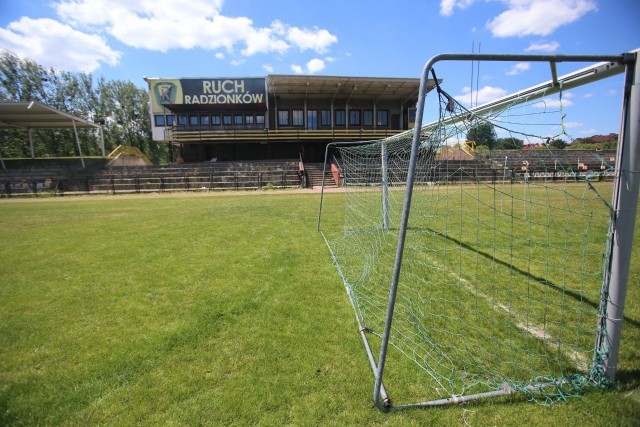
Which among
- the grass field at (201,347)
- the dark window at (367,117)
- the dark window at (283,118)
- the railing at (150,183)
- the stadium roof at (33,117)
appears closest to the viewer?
the grass field at (201,347)

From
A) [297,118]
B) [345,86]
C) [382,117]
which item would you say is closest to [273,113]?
[297,118]

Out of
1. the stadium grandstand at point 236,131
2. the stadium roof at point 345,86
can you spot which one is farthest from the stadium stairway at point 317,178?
the stadium roof at point 345,86

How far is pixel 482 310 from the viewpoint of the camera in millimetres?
3676

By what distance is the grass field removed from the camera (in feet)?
7.24

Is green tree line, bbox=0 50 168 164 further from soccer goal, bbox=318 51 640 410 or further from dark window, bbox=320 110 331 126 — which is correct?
soccer goal, bbox=318 51 640 410

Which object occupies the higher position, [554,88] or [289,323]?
[554,88]

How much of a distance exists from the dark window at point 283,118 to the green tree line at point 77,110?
111 feet

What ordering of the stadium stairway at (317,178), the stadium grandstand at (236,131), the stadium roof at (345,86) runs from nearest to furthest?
the stadium grandstand at (236,131) < the stadium stairway at (317,178) < the stadium roof at (345,86)

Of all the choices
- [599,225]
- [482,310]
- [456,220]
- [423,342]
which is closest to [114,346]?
[423,342]

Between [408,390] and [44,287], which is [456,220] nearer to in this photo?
[408,390]

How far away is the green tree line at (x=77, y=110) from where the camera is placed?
1528 inches

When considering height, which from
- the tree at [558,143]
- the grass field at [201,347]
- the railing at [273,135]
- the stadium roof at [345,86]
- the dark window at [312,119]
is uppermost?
the stadium roof at [345,86]

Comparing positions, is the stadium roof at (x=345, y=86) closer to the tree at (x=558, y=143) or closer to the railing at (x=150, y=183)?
the railing at (x=150, y=183)

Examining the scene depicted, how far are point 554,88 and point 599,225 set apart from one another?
7331mm
